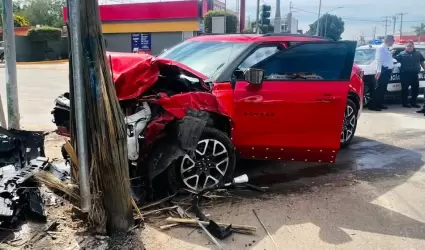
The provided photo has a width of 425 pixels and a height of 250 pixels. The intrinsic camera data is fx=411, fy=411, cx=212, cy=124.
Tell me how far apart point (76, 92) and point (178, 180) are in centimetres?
157

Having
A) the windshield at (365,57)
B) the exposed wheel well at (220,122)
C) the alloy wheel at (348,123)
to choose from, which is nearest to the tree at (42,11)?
the windshield at (365,57)

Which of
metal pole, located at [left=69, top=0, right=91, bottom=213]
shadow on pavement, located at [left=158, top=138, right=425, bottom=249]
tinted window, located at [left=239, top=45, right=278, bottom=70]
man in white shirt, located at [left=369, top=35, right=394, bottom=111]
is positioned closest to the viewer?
metal pole, located at [left=69, top=0, right=91, bottom=213]

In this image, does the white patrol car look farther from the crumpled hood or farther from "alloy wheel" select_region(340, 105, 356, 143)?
the crumpled hood

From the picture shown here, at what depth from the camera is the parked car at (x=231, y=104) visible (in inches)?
165

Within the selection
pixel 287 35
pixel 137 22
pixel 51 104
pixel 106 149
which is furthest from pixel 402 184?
pixel 137 22

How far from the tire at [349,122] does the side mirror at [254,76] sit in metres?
2.83

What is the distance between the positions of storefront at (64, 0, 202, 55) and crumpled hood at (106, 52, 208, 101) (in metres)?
27.3

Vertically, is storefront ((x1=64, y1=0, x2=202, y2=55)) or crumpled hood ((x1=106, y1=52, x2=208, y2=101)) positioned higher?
storefront ((x1=64, y1=0, x2=202, y2=55))

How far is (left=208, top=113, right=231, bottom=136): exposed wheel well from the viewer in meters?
4.58

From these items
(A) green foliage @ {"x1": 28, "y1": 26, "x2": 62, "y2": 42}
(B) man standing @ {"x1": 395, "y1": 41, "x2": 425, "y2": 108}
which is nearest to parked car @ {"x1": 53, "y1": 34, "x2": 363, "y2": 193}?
(B) man standing @ {"x1": 395, "y1": 41, "x2": 425, "y2": 108}

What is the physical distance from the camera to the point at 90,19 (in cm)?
320

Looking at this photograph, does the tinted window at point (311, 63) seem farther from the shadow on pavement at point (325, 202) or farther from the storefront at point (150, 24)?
the storefront at point (150, 24)

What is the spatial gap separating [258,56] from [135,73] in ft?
6.01

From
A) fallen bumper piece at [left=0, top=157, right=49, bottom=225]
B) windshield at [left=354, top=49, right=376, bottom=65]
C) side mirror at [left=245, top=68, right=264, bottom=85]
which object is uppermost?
windshield at [left=354, top=49, right=376, bottom=65]
